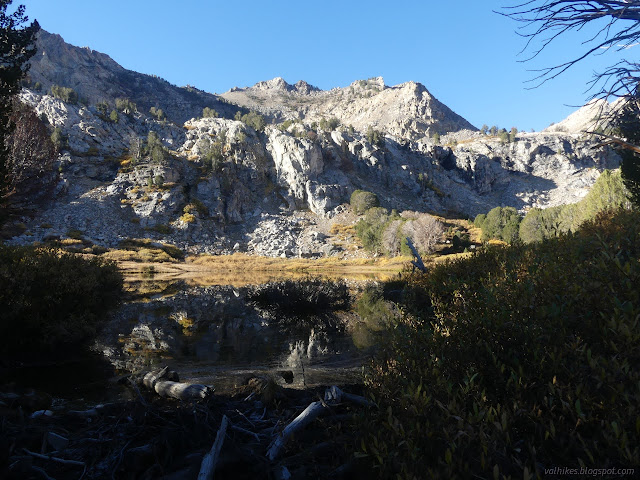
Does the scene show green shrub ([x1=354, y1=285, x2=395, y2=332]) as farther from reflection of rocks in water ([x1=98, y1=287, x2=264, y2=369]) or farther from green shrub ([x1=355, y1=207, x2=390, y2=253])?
green shrub ([x1=355, y1=207, x2=390, y2=253])

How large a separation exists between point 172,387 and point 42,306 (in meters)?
7.90

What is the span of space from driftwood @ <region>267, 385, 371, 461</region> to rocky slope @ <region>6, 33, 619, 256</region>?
63.8m

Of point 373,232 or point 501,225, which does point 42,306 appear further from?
point 501,225

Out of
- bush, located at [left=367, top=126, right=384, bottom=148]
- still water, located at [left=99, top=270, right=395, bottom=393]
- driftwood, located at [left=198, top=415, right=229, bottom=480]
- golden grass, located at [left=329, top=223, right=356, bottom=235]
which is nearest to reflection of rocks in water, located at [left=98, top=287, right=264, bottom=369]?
still water, located at [left=99, top=270, right=395, bottom=393]

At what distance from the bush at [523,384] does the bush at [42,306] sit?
36.4 feet

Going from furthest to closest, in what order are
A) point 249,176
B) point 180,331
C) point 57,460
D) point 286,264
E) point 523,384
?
1. point 249,176
2. point 286,264
3. point 180,331
4. point 523,384
5. point 57,460

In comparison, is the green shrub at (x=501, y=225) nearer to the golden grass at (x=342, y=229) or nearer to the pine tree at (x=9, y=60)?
the golden grass at (x=342, y=229)

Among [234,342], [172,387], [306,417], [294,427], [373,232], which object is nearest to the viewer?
[294,427]

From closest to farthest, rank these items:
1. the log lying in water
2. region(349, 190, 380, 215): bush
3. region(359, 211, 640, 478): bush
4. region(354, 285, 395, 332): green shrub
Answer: region(359, 211, 640, 478): bush
the log lying in water
region(354, 285, 395, 332): green shrub
region(349, 190, 380, 215): bush

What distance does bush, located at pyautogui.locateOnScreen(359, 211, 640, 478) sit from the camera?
9.53 ft

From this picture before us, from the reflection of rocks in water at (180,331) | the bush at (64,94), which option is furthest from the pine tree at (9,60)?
the bush at (64,94)

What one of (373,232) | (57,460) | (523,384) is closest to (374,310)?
(523,384)

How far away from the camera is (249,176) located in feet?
312

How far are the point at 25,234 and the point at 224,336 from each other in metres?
56.9
